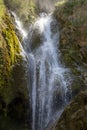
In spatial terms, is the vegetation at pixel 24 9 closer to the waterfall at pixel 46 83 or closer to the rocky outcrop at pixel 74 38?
the rocky outcrop at pixel 74 38

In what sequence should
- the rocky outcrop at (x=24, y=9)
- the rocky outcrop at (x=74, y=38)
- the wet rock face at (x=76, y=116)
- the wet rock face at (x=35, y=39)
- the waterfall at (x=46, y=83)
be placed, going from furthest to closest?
1. the rocky outcrop at (x=24, y=9)
2. the wet rock face at (x=35, y=39)
3. the rocky outcrop at (x=74, y=38)
4. the waterfall at (x=46, y=83)
5. the wet rock face at (x=76, y=116)

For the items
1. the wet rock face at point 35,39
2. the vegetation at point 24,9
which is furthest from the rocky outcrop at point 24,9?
the wet rock face at point 35,39

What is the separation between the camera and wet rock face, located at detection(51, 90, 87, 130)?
31.2ft

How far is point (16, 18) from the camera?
73.4 feet

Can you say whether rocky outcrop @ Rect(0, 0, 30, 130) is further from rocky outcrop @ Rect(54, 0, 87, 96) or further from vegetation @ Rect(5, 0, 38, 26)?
vegetation @ Rect(5, 0, 38, 26)

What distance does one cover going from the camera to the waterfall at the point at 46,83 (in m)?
14.3

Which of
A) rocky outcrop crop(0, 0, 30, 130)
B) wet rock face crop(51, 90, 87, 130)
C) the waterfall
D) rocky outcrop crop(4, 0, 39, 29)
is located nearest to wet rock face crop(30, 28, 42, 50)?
the waterfall

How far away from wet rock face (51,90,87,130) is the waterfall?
3.62m

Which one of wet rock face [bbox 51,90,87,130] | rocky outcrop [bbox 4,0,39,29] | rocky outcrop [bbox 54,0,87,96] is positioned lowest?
wet rock face [bbox 51,90,87,130]

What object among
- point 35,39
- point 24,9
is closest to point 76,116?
point 35,39

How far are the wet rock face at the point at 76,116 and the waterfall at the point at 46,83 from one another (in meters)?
3.62

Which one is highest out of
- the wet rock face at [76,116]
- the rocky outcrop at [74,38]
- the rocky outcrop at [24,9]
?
the rocky outcrop at [24,9]

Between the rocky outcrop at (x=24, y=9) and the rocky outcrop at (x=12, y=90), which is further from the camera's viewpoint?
the rocky outcrop at (x=24, y=9)

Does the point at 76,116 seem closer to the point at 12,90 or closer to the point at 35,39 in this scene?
the point at 12,90
